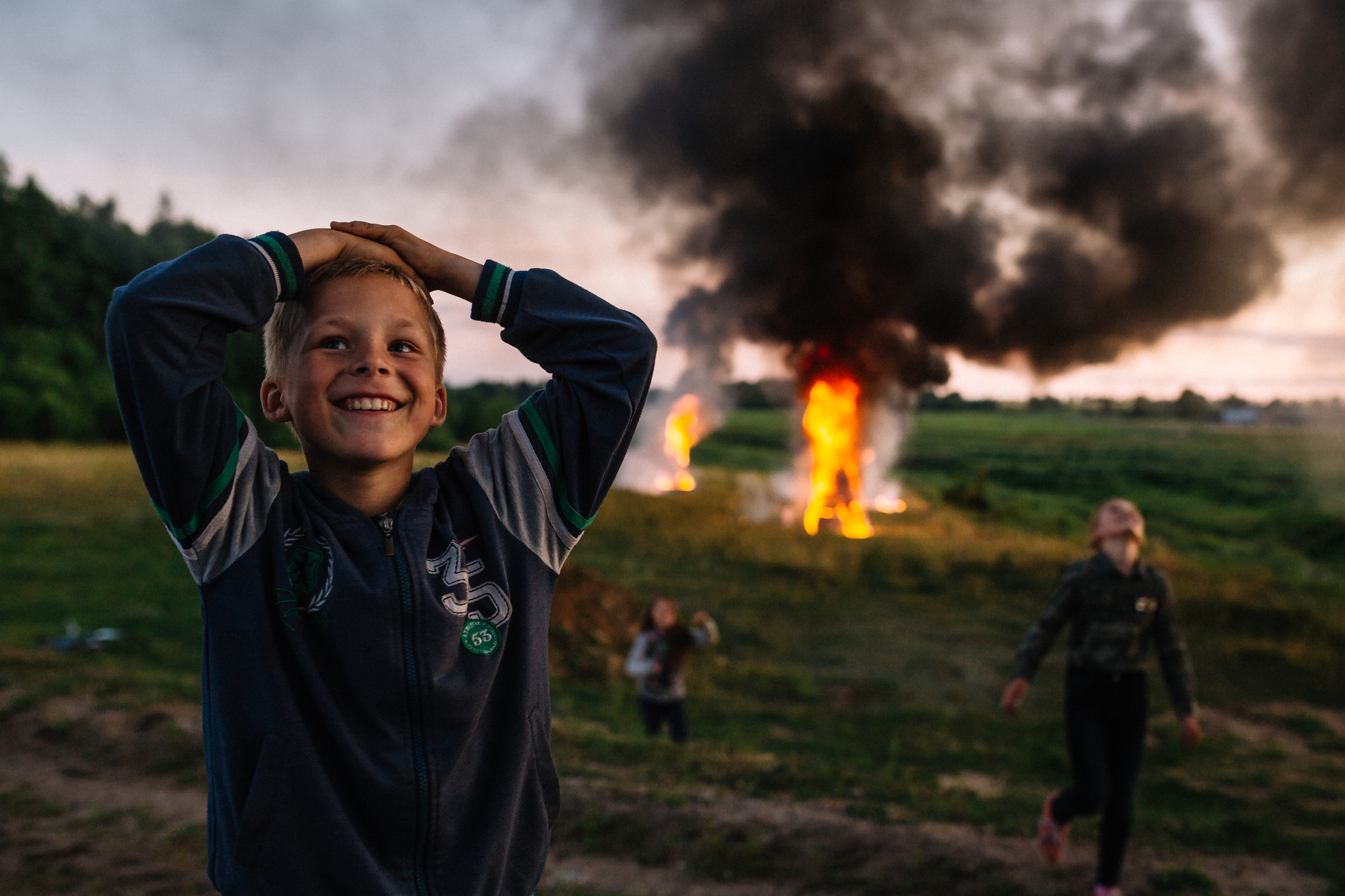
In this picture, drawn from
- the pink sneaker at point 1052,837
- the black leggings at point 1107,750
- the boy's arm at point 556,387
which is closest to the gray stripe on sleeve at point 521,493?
the boy's arm at point 556,387

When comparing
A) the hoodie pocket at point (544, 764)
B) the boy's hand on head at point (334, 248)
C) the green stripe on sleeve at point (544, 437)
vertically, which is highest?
the boy's hand on head at point (334, 248)

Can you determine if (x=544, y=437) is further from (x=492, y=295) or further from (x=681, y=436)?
(x=681, y=436)

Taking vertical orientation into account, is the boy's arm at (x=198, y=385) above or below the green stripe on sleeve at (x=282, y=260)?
below

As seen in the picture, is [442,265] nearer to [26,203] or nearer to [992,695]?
[992,695]

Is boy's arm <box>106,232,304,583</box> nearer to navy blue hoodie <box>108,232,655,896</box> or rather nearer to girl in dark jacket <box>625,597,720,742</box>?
navy blue hoodie <box>108,232,655,896</box>

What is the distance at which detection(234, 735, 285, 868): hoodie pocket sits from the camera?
148 centimetres

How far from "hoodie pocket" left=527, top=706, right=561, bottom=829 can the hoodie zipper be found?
0.76ft

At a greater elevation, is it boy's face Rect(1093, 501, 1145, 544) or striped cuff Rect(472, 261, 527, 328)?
striped cuff Rect(472, 261, 527, 328)

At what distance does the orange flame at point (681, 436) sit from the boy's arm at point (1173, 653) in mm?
30441

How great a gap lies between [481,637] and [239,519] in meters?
0.51

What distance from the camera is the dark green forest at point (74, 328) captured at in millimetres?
38688

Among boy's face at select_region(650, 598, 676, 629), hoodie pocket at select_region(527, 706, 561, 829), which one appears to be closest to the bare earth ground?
boy's face at select_region(650, 598, 676, 629)

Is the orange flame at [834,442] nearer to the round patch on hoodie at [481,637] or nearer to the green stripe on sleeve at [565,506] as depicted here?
the green stripe on sleeve at [565,506]

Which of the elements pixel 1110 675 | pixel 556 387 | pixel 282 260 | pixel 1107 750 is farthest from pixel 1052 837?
pixel 282 260
